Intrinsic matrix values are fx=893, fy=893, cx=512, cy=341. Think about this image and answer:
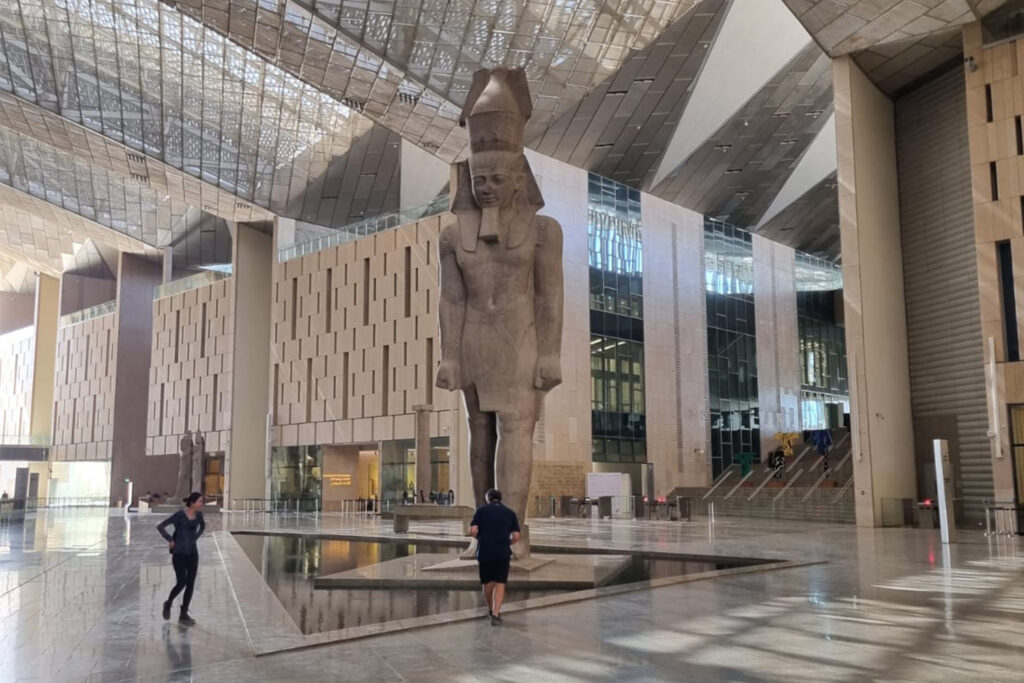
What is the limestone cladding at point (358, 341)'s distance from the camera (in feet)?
114

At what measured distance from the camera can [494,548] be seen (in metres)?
6.95

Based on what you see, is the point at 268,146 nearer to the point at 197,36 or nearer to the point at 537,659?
the point at 197,36

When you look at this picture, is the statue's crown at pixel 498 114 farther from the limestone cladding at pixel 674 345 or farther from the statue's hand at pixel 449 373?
the limestone cladding at pixel 674 345

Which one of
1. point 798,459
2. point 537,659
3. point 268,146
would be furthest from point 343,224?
point 537,659

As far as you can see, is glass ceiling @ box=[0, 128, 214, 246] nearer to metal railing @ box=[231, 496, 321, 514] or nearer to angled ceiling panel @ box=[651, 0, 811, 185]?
metal railing @ box=[231, 496, 321, 514]

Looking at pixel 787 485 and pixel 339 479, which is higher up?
pixel 339 479

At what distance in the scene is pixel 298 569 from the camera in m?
12.2

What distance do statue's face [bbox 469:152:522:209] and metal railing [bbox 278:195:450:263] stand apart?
24456mm

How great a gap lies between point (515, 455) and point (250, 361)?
38.4 meters

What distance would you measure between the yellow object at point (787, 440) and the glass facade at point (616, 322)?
5678 millimetres

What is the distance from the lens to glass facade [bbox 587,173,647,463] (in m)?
34.2

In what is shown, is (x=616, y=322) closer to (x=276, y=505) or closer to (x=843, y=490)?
(x=843, y=490)

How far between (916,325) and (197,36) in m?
24.2

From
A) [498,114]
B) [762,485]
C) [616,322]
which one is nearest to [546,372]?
[498,114]
